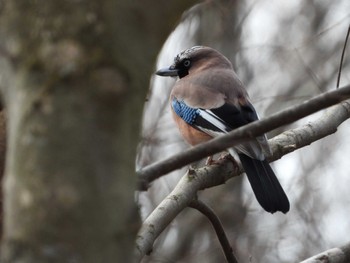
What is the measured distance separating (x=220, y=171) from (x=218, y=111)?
1.09 metres

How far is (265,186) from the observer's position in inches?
179

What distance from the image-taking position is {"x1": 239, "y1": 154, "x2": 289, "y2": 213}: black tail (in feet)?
14.6

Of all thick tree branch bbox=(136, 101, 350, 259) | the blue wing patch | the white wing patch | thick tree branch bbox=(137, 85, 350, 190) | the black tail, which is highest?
thick tree branch bbox=(137, 85, 350, 190)

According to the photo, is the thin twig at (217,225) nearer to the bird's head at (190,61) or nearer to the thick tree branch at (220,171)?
the thick tree branch at (220,171)

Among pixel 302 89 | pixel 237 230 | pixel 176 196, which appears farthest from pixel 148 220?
pixel 302 89

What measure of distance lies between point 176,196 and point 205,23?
6712 millimetres

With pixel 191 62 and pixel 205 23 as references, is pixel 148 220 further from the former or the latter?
pixel 205 23

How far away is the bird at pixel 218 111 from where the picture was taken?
14.8 feet

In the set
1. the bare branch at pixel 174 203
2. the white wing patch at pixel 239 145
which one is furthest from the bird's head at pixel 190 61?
the bare branch at pixel 174 203

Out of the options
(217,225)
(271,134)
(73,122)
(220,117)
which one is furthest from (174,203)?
(271,134)

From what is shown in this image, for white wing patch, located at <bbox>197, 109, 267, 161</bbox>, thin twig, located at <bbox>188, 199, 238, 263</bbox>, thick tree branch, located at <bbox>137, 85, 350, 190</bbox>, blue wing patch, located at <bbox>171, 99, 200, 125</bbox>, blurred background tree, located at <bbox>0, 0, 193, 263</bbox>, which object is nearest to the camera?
blurred background tree, located at <bbox>0, 0, 193, 263</bbox>

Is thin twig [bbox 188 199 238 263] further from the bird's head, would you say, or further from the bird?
the bird's head

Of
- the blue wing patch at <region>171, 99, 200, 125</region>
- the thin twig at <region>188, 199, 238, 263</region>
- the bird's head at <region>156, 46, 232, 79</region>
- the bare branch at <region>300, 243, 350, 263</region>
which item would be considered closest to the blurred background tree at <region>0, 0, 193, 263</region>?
the bare branch at <region>300, 243, 350, 263</region>

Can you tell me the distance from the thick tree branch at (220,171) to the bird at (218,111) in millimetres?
141
